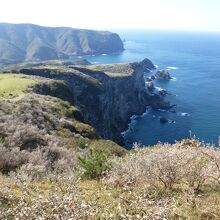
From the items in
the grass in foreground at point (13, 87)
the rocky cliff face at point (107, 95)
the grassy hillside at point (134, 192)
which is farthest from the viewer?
the rocky cliff face at point (107, 95)

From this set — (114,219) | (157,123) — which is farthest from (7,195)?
(157,123)

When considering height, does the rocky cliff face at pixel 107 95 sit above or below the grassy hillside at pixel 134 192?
below

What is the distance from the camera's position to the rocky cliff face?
119844 millimetres

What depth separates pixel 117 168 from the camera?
450 inches

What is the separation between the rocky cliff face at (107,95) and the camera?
120 m

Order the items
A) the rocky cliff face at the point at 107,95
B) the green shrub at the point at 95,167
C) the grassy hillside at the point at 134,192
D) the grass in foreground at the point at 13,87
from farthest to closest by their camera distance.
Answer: the rocky cliff face at the point at 107,95, the grass in foreground at the point at 13,87, the green shrub at the point at 95,167, the grassy hillside at the point at 134,192

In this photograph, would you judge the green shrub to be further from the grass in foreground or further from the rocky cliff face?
the rocky cliff face

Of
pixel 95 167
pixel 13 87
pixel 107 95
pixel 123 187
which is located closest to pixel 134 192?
pixel 123 187

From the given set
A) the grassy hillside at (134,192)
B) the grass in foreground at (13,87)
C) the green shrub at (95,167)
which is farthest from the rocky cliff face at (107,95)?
the grassy hillside at (134,192)

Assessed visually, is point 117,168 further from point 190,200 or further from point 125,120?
point 125,120

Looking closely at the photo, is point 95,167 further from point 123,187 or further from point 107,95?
point 107,95

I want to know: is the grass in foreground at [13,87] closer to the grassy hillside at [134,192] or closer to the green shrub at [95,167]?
the green shrub at [95,167]

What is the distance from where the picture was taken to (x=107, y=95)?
472ft

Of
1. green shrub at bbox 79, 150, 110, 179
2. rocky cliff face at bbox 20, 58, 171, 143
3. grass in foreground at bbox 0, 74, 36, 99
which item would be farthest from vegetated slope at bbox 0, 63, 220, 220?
rocky cliff face at bbox 20, 58, 171, 143
